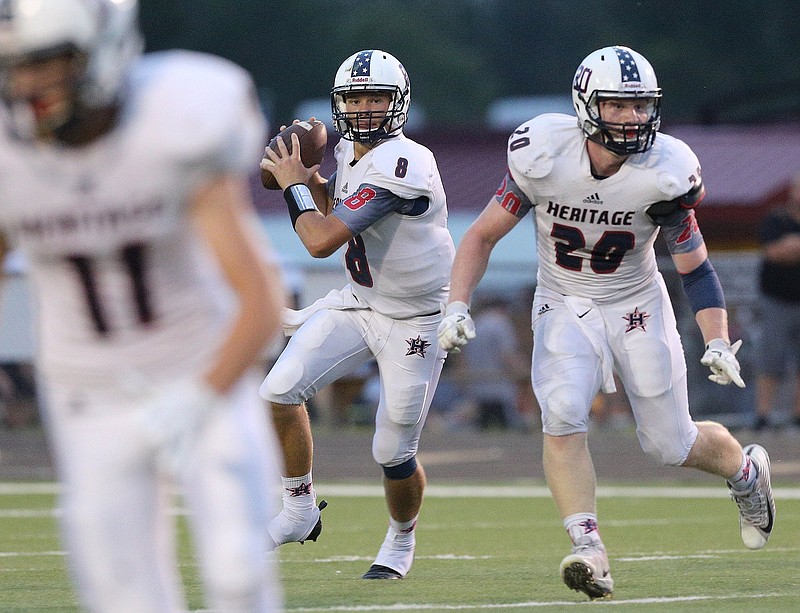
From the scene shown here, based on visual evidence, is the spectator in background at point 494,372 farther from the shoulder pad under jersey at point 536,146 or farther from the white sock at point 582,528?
the white sock at point 582,528

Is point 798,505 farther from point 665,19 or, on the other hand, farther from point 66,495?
point 665,19

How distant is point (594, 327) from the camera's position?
225 inches

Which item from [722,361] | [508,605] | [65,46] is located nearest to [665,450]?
[722,361]

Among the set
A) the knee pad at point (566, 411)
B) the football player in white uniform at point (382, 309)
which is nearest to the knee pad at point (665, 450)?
the knee pad at point (566, 411)

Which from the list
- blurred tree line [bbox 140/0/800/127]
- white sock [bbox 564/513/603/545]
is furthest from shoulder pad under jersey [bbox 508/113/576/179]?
blurred tree line [bbox 140/0/800/127]

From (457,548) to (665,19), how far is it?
44414 millimetres

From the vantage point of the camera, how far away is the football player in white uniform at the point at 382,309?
6.12 m

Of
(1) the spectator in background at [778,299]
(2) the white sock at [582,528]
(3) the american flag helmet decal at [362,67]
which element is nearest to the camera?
(2) the white sock at [582,528]

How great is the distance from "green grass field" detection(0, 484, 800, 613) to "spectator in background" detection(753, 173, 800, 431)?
2154 mm

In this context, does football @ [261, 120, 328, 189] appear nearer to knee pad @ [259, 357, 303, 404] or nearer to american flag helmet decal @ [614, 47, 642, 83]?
knee pad @ [259, 357, 303, 404]

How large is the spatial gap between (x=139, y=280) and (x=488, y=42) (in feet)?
199

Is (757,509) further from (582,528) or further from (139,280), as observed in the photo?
(139,280)

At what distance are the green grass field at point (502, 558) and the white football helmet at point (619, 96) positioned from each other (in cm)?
147

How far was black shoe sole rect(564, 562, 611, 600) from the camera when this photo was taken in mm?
5059
